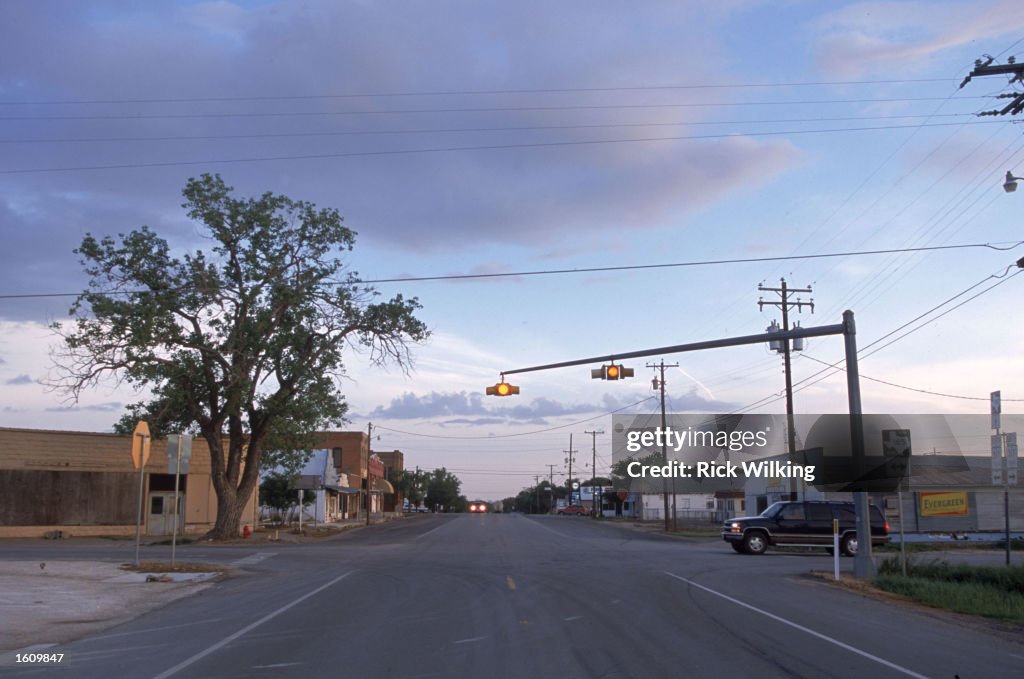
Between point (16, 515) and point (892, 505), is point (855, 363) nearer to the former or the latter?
point (892, 505)

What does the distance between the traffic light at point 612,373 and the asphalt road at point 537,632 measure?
4.81 meters

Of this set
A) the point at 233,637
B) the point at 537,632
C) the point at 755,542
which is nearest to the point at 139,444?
the point at 233,637

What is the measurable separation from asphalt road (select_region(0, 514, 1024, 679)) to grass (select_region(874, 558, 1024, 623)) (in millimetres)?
897

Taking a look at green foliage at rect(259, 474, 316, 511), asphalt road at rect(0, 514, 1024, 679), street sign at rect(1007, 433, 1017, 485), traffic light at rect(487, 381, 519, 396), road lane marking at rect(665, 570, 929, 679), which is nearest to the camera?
asphalt road at rect(0, 514, 1024, 679)

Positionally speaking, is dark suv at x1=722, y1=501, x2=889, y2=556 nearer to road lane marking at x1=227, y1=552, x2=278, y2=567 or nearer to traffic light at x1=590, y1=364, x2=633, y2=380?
traffic light at x1=590, y1=364, x2=633, y2=380

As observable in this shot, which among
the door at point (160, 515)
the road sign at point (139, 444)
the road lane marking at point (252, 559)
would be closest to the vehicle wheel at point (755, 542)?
the road lane marking at point (252, 559)

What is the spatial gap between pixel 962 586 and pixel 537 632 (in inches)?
421

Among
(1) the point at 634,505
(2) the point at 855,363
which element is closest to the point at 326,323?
(2) the point at 855,363

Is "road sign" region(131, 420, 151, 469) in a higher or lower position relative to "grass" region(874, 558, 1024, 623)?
higher

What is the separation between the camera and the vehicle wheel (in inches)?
1252

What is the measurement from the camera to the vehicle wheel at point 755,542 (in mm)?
31812

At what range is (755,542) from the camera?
3186 cm

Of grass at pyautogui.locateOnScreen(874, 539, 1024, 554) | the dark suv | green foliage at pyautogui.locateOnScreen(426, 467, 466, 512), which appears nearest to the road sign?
the dark suv

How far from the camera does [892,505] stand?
151 feet
